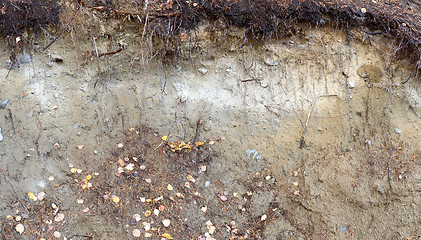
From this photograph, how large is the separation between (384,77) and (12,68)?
15.8 ft

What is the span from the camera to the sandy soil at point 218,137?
399 cm

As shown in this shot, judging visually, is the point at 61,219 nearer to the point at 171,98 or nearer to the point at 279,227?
the point at 171,98

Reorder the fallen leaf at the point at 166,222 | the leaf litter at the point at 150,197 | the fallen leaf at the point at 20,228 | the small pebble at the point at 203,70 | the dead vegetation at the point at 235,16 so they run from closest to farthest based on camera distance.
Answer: the fallen leaf at the point at 20,228, the leaf litter at the point at 150,197, the fallen leaf at the point at 166,222, the dead vegetation at the point at 235,16, the small pebble at the point at 203,70

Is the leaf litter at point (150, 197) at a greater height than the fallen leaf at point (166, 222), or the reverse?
the leaf litter at point (150, 197)

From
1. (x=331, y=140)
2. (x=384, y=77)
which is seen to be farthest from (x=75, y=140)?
(x=384, y=77)

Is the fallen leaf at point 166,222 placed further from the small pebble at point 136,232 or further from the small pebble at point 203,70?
the small pebble at point 203,70

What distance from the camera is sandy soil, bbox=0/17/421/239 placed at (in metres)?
3.99

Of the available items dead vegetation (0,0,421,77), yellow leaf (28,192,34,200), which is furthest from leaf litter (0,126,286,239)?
dead vegetation (0,0,421,77)

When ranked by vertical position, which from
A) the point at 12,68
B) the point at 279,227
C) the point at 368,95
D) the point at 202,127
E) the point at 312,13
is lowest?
the point at 279,227

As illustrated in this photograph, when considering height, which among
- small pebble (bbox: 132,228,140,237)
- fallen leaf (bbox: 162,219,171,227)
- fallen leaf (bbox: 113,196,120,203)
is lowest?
fallen leaf (bbox: 162,219,171,227)

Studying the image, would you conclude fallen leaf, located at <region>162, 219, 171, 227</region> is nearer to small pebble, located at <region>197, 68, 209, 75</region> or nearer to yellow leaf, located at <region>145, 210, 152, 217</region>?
yellow leaf, located at <region>145, 210, 152, 217</region>

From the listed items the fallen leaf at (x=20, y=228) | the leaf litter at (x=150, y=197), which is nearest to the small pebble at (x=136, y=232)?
the leaf litter at (x=150, y=197)

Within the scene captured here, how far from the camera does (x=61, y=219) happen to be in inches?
148

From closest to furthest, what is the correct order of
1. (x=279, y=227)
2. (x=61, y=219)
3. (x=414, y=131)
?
(x=61, y=219), (x=279, y=227), (x=414, y=131)
